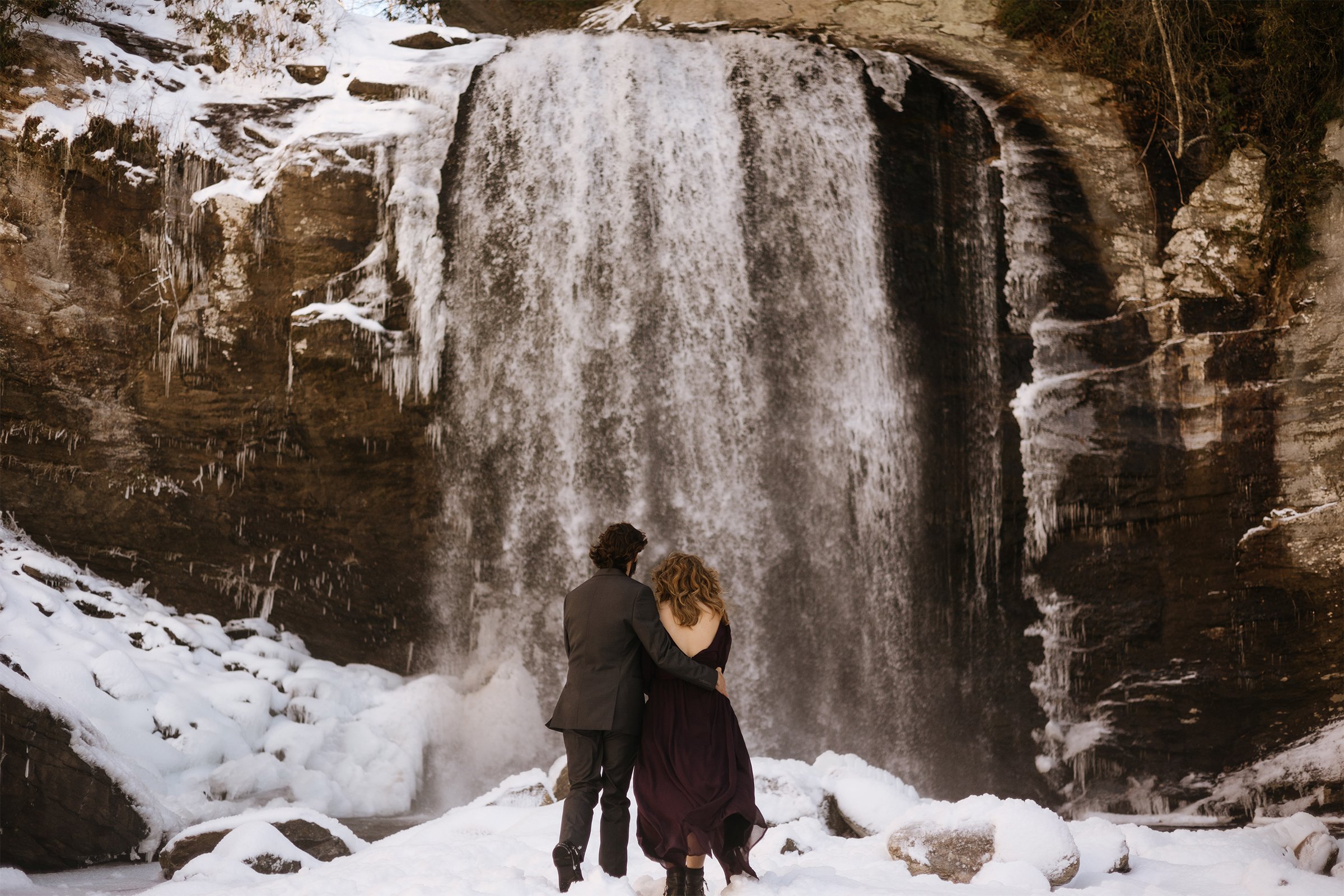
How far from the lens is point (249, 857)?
5438 millimetres

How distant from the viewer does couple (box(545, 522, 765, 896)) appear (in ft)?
13.3

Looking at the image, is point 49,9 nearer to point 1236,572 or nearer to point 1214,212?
point 1214,212

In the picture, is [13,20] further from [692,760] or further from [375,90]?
[692,760]

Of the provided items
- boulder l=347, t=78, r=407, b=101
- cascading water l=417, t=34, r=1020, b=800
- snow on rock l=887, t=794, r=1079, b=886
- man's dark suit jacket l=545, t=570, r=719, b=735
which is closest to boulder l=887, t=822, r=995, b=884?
snow on rock l=887, t=794, r=1079, b=886

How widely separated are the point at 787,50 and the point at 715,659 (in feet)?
32.6

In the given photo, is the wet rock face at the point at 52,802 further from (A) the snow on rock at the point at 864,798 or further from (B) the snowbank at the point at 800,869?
(A) the snow on rock at the point at 864,798

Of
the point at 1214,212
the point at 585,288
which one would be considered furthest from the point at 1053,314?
the point at 585,288

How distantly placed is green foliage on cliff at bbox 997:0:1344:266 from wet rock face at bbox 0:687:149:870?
11.8 m

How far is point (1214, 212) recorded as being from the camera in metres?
11.8

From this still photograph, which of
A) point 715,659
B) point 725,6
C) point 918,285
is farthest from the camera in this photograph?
point 725,6

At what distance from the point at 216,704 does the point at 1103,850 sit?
23.2 feet

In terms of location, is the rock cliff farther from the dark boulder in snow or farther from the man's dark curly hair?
the man's dark curly hair

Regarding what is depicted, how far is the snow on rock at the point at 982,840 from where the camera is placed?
471 centimetres

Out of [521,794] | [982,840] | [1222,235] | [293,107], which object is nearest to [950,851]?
[982,840]
